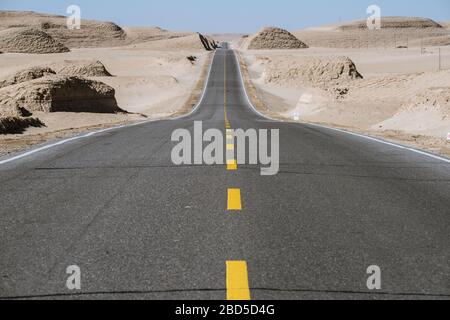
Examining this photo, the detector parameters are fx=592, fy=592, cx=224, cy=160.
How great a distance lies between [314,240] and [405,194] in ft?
10.4

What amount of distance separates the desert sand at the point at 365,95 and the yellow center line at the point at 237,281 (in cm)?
1139

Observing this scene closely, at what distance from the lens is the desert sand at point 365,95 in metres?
27.5

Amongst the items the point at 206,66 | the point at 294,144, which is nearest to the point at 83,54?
the point at 206,66

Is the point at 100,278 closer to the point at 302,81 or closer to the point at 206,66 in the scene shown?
the point at 302,81

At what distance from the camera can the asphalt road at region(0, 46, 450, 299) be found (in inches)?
190

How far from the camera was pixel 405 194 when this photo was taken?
341 inches

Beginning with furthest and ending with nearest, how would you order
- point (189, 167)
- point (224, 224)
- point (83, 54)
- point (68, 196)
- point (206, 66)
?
1. point (83, 54)
2. point (206, 66)
3. point (189, 167)
4. point (68, 196)
5. point (224, 224)

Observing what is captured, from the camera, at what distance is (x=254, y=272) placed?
506 cm

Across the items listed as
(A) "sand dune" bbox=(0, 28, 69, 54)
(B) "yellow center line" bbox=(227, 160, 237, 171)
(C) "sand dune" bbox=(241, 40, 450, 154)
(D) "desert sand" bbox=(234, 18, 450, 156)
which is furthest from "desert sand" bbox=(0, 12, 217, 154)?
(C) "sand dune" bbox=(241, 40, 450, 154)

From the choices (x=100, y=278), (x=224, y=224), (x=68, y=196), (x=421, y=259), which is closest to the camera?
(x=100, y=278)

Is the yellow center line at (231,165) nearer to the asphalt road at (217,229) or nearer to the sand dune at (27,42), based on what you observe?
the asphalt road at (217,229)

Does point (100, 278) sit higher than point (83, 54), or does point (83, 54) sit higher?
point (83, 54)

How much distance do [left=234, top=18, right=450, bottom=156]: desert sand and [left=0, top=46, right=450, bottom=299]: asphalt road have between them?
7472 mm

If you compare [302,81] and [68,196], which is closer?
[68,196]
